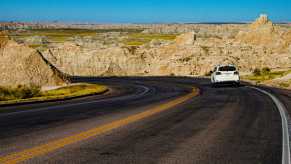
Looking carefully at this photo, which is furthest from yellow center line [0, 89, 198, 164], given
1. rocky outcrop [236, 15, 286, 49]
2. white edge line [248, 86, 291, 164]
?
rocky outcrop [236, 15, 286, 49]

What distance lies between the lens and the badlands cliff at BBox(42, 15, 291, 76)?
82.9 m

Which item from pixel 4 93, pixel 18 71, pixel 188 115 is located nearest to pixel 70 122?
pixel 188 115

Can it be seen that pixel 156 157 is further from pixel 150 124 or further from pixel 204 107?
pixel 204 107

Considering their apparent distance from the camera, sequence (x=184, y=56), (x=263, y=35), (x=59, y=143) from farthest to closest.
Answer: (x=263, y=35) → (x=184, y=56) → (x=59, y=143)

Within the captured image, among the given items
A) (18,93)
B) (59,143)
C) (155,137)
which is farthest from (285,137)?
(18,93)

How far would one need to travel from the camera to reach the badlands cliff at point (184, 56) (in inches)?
3265

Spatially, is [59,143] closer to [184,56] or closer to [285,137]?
[285,137]

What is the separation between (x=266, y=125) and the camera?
1325 cm

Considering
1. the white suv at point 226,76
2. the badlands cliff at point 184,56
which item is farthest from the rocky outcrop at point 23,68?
the badlands cliff at point 184,56

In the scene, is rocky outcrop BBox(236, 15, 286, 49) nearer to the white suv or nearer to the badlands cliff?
the badlands cliff

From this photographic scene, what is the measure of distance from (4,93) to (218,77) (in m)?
15.3

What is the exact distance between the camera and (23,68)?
39375 mm

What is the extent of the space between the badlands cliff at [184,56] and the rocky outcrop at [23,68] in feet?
138

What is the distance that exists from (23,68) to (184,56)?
48.3 metres
